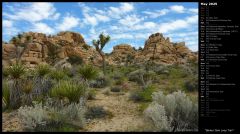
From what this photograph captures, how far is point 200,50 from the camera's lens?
17.6 feet

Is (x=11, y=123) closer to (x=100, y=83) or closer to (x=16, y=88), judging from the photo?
(x=16, y=88)

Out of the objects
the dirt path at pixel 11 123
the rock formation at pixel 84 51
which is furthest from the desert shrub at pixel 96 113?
the rock formation at pixel 84 51

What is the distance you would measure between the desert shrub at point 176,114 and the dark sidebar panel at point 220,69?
1.45 m

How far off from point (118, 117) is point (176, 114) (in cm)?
171

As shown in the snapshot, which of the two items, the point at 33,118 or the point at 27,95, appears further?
the point at 27,95

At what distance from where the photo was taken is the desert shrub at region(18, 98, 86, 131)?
6941 millimetres

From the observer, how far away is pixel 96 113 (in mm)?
8531

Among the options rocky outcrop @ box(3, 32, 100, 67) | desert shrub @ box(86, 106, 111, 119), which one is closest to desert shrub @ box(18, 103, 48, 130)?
desert shrub @ box(86, 106, 111, 119)

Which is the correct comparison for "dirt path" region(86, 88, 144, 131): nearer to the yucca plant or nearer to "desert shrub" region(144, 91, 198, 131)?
"desert shrub" region(144, 91, 198, 131)

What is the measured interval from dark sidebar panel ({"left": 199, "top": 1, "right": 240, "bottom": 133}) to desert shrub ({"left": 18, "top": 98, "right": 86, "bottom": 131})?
128 inches

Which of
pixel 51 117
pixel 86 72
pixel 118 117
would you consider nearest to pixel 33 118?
pixel 51 117

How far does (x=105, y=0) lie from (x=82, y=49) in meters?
52.5

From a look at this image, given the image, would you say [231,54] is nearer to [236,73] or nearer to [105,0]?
[236,73]

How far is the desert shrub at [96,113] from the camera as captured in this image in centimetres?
830
